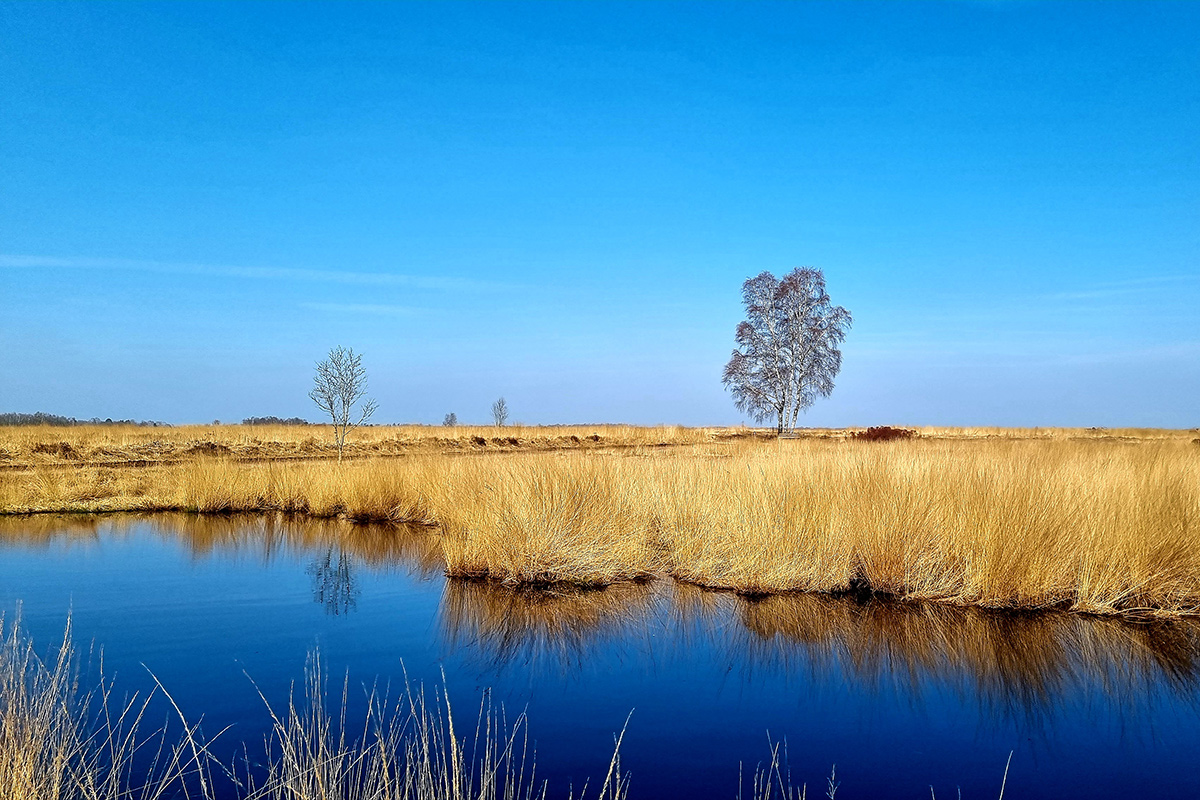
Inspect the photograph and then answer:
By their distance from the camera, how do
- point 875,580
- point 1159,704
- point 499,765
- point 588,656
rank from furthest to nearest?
point 875,580 → point 588,656 → point 1159,704 → point 499,765

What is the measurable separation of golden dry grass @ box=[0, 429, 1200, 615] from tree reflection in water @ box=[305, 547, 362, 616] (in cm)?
119

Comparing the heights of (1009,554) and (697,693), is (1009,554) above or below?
above

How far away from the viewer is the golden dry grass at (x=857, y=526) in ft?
22.3

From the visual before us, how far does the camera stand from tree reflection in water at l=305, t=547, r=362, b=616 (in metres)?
7.35

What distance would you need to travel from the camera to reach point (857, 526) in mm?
7766

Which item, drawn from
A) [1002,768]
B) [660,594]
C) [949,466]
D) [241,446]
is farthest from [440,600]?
[241,446]

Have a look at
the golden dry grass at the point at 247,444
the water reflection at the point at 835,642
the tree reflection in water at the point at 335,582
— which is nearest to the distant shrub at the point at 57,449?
the golden dry grass at the point at 247,444

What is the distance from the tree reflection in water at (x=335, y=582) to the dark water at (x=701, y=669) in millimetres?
42

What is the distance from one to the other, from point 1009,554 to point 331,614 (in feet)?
21.7

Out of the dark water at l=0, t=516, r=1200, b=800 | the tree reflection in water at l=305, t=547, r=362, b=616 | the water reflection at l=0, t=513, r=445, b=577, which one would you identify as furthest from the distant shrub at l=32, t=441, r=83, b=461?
the tree reflection in water at l=305, t=547, r=362, b=616

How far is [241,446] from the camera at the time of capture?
26516 millimetres

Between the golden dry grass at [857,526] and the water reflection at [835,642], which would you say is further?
the golden dry grass at [857,526]

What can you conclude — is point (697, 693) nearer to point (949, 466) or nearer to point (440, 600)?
point (440, 600)

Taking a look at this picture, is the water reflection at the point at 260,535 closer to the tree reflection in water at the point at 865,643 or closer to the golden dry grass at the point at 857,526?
the golden dry grass at the point at 857,526
